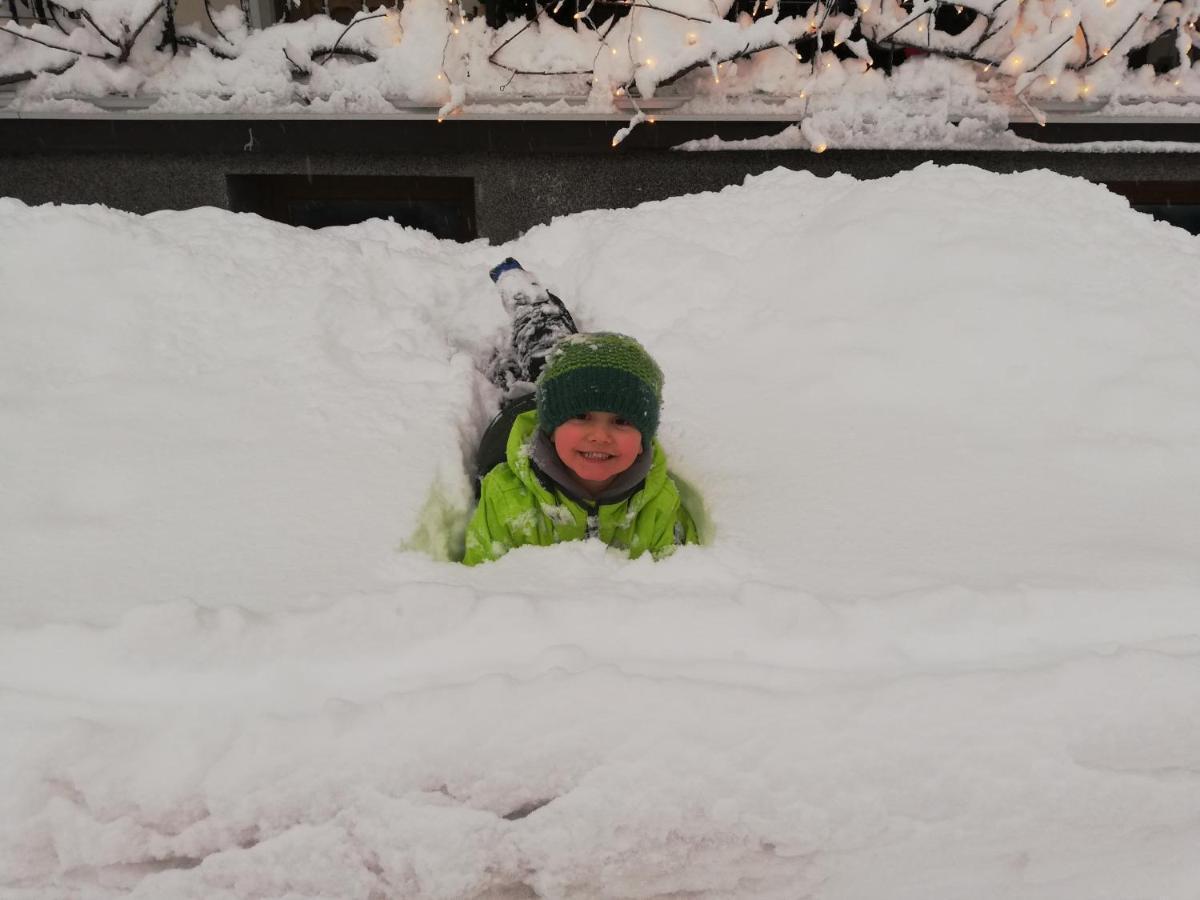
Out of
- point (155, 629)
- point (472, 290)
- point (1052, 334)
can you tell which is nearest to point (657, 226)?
point (472, 290)

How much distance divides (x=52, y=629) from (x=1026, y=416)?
2.00 m

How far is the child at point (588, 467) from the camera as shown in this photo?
6.23 feet

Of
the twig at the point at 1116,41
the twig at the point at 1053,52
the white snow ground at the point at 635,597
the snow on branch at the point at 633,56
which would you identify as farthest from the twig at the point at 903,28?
the white snow ground at the point at 635,597

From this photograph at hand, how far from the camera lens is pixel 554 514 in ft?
6.59

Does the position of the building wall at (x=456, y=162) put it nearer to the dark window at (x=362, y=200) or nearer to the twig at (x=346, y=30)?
the dark window at (x=362, y=200)

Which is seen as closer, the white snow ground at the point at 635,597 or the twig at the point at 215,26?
the white snow ground at the point at 635,597

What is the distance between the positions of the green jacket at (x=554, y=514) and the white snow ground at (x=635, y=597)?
0.45 feet

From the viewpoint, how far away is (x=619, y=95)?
4.07 m

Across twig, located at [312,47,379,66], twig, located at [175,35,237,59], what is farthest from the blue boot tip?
twig, located at [175,35,237,59]

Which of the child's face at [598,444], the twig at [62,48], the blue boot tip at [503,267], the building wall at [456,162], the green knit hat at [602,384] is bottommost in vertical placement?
the child's face at [598,444]

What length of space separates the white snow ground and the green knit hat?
0.83 feet

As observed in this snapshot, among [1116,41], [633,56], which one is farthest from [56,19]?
[1116,41]

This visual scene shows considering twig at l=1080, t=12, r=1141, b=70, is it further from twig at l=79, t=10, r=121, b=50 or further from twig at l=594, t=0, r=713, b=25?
twig at l=79, t=10, r=121, b=50

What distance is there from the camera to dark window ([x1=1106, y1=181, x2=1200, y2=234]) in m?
4.26
